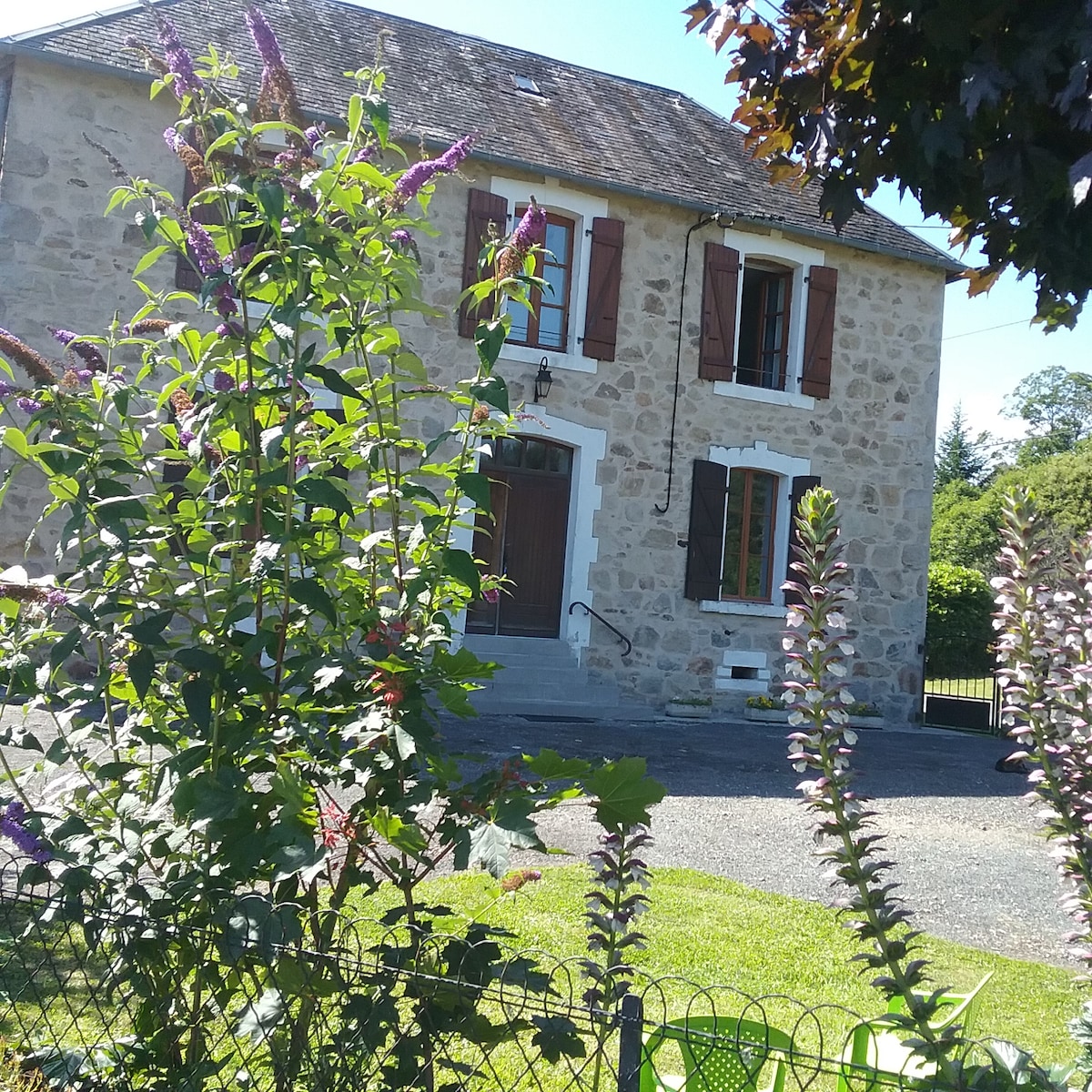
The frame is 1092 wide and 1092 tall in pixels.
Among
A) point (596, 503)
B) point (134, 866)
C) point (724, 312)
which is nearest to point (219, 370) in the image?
point (134, 866)

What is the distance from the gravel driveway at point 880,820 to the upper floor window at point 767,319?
4293 millimetres

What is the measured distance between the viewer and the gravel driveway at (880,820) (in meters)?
5.23

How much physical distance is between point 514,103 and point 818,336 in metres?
4.38

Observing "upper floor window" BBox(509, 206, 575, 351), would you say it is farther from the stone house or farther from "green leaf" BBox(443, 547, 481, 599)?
"green leaf" BBox(443, 547, 481, 599)

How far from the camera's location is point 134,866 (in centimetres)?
219

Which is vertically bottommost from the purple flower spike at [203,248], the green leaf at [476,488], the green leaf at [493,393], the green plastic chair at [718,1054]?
the green plastic chair at [718,1054]

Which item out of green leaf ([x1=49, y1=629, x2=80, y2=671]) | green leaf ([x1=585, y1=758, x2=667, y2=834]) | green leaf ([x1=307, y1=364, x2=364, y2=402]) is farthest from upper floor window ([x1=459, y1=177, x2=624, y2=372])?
green leaf ([x1=585, y1=758, x2=667, y2=834])

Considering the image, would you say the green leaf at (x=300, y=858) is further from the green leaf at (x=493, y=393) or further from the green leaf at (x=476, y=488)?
the green leaf at (x=493, y=393)

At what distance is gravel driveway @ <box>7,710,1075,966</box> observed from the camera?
17.2 ft

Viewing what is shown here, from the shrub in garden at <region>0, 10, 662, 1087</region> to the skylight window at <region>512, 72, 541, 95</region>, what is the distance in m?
12.2

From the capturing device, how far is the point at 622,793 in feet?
6.52

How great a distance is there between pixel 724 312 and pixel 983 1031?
10.3m

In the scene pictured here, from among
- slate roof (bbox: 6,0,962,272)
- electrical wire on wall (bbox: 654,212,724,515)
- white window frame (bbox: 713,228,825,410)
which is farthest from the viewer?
white window frame (bbox: 713,228,825,410)

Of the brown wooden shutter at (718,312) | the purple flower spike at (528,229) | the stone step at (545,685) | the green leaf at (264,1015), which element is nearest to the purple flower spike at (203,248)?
the purple flower spike at (528,229)
